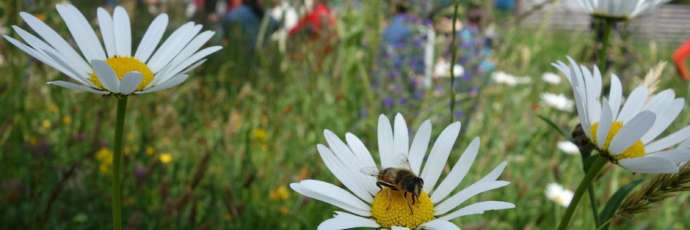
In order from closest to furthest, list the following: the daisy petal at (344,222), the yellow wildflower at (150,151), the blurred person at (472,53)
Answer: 1. the daisy petal at (344,222)
2. the yellow wildflower at (150,151)
3. the blurred person at (472,53)

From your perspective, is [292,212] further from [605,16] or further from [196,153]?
[605,16]

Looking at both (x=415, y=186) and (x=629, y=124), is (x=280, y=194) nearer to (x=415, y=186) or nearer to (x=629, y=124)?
(x=415, y=186)

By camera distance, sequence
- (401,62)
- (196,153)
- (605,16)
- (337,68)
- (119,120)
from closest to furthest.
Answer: (119,120) < (605,16) < (196,153) < (337,68) < (401,62)

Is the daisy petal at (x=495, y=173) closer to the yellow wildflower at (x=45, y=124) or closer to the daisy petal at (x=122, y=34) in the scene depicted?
Answer: the daisy petal at (x=122, y=34)

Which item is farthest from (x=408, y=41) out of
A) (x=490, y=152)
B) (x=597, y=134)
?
(x=597, y=134)

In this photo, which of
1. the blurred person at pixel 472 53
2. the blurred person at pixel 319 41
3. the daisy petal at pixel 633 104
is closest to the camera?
the daisy petal at pixel 633 104

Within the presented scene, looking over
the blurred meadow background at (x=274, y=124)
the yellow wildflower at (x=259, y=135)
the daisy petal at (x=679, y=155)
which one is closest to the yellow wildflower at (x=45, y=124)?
the blurred meadow background at (x=274, y=124)
